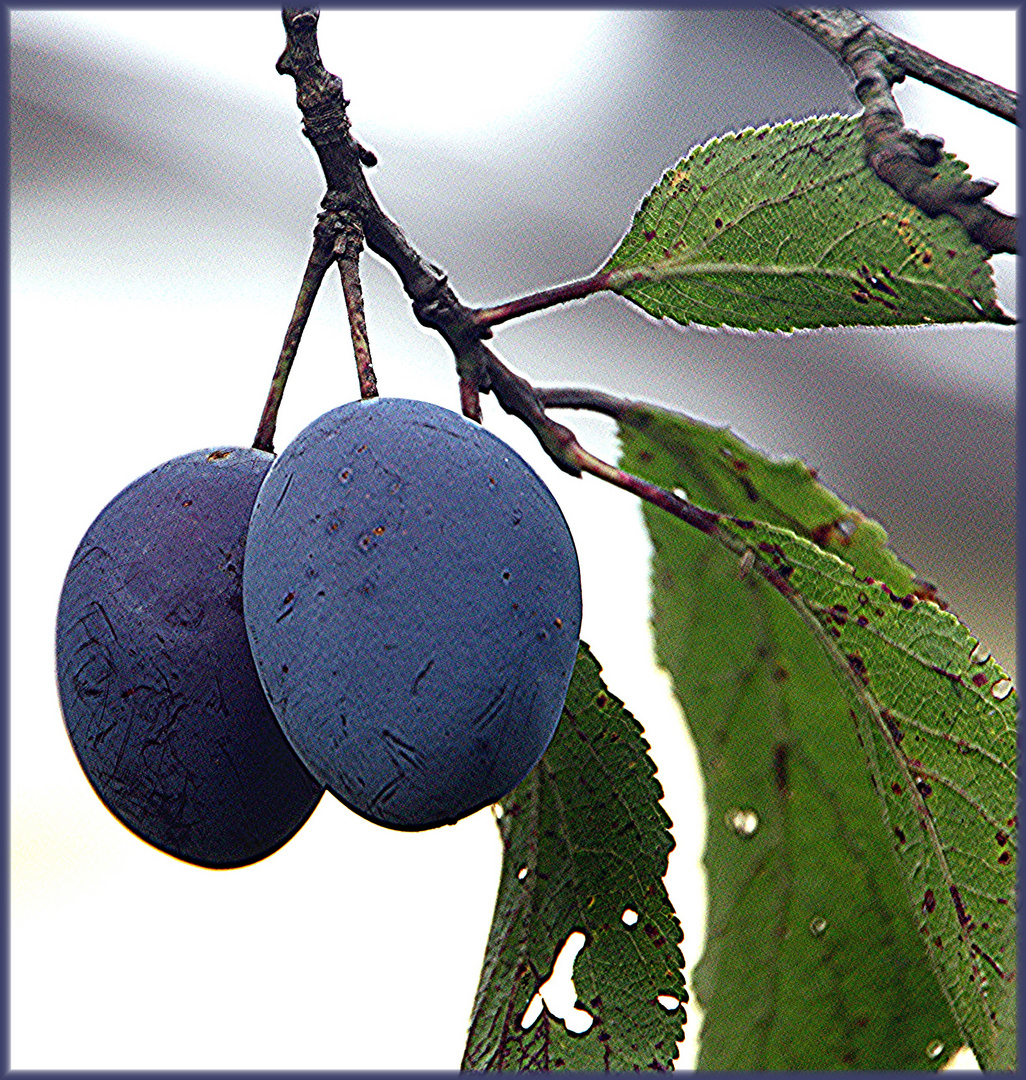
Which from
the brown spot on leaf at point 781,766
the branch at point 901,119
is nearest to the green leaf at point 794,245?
the branch at point 901,119

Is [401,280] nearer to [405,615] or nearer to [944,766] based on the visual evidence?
[405,615]

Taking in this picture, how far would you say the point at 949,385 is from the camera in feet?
9.04

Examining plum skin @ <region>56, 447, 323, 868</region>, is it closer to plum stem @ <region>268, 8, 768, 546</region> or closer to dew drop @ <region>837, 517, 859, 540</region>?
plum stem @ <region>268, 8, 768, 546</region>

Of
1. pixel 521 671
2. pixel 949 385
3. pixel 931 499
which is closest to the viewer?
pixel 521 671

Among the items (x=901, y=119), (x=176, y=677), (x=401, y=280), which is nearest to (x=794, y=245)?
(x=901, y=119)

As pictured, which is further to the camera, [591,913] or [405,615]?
[591,913]

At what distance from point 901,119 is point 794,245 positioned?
0.21ft

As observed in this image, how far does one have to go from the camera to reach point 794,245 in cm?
52

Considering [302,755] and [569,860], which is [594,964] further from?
[302,755]

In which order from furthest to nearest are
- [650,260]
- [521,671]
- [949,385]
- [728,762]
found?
[949,385], [728,762], [650,260], [521,671]

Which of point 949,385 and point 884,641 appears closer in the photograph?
point 884,641

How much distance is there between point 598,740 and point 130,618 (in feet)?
0.72

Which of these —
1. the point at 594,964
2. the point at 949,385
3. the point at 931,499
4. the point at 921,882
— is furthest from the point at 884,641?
the point at 931,499

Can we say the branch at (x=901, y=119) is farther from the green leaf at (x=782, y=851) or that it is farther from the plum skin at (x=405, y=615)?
the green leaf at (x=782, y=851)
